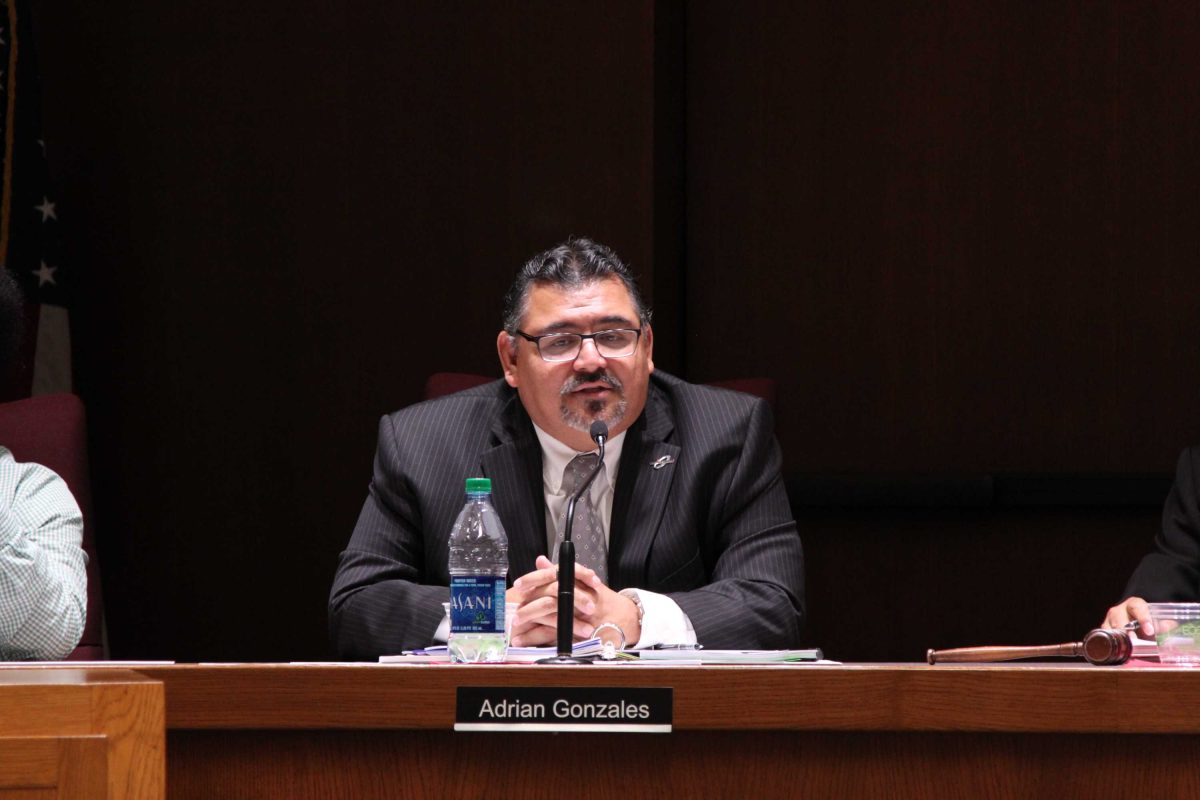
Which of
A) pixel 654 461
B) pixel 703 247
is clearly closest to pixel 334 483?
pixel 703 247

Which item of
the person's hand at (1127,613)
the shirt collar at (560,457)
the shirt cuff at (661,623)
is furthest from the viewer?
the shirt collar at (560,457)

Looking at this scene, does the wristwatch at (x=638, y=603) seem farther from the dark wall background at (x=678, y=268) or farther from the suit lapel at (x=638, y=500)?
the dark wall background at (x=678, y=268)

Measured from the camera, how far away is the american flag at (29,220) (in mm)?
3523

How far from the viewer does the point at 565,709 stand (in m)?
1.50

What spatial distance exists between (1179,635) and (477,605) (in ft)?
2.69

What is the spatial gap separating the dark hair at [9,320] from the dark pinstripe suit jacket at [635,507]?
65 centimetres

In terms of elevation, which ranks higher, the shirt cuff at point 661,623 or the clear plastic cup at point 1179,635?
the clear plastic cup at point 1179,635

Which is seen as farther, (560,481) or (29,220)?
(29,220)

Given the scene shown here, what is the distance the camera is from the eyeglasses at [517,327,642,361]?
2.59 m

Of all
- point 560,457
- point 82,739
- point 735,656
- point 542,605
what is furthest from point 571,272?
point 82,739

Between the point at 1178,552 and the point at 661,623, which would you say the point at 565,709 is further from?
the point at 1178,552

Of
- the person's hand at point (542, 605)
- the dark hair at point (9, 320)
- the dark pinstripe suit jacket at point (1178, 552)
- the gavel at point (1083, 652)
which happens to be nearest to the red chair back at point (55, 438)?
the dark hair at point (9, 320)

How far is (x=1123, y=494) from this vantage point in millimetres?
3811

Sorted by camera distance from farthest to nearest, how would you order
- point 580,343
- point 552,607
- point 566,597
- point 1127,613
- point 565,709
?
point 580,343
point 1127,613
point 552,607
point 566,597
point 565,709
